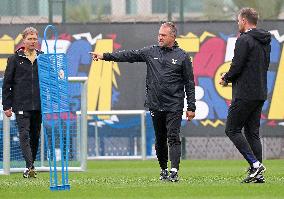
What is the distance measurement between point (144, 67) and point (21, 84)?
291 inches

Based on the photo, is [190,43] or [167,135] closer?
[167,135]

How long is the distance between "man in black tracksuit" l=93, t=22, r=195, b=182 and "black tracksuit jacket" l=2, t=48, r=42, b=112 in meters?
1.89

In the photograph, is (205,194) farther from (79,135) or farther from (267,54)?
(79,135)

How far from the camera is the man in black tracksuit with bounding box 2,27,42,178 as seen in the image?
15.9 meters

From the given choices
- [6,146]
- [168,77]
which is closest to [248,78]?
[168,77]

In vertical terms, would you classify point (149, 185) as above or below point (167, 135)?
below

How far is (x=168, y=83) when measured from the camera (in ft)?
47.3

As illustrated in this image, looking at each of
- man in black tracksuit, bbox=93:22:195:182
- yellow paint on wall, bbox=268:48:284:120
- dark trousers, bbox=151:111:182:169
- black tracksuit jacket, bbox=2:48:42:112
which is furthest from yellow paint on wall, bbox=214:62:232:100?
man in black tracksuit, bbox=93:22:195:182

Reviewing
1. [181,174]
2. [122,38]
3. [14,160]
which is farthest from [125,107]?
[181,174]

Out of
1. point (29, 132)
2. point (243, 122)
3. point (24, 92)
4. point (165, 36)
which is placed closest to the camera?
point (243, 122)

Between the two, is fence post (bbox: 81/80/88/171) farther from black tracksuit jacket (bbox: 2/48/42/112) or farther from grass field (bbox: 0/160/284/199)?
black tracksuit jacket (bbox: 2/48/42/112)

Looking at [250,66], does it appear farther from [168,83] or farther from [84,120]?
[84,120]

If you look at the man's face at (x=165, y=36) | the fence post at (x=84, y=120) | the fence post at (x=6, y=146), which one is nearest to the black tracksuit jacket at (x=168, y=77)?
the man's face at (x=165, y=36)

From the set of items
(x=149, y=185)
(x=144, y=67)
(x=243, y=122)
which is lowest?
(x=149, y=185)
